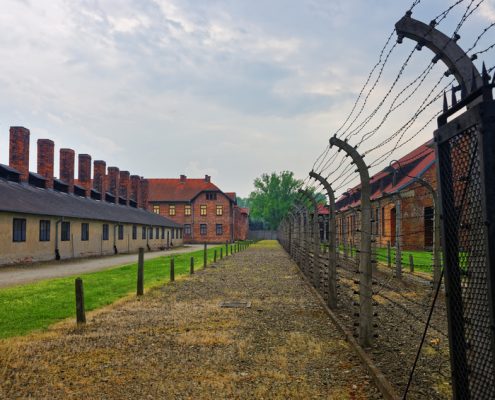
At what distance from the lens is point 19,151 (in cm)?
2941

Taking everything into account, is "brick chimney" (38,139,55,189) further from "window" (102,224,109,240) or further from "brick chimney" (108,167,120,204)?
"brick chimney" (108,167,120,204)

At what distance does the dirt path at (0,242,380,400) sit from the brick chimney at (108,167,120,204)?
38.3m

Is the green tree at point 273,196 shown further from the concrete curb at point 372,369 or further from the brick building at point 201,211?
the concrete curb at point 372,369

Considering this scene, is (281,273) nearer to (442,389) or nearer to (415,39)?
(442,389)

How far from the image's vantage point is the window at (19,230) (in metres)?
22.8

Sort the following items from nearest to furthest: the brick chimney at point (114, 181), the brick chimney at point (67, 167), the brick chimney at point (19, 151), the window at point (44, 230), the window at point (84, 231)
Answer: the window at point (44, 230), the brick chimney at point (19, 151), the window at point (84, 231), the brick chimney at point (67, 167), the brick chimney at point (114, 181)

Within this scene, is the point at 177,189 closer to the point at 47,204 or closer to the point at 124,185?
the point at 124,185

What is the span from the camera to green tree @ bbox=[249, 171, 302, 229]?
303 feet

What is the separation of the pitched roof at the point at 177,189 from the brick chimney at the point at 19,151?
3801cm

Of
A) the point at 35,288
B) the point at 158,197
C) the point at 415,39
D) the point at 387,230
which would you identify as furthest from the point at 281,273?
the point at 158,197

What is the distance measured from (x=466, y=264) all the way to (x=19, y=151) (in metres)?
31.9

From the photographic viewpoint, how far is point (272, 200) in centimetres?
9281

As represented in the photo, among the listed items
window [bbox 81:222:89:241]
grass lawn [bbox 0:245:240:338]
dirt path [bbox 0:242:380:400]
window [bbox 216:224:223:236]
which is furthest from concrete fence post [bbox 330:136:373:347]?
window [bbox 216:224:223:236]

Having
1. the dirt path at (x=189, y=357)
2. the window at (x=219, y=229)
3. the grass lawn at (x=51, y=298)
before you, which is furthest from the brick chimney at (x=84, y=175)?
the dirt path at (x=189, y=357)
